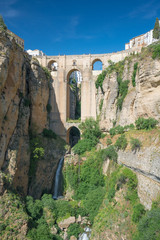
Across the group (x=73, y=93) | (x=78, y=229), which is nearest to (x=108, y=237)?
(x=78, y=229)

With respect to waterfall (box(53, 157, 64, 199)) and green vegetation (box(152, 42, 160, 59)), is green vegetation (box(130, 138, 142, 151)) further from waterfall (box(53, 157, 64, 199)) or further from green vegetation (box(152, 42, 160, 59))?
waterfall (box(53, 157, 64, 199))

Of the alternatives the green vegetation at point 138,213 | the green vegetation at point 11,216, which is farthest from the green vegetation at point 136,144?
the green vegetation at point 11,216

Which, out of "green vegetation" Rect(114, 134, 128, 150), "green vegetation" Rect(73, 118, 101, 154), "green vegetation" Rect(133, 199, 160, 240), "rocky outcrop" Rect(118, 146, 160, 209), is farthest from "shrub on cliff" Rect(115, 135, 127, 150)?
"green vegetation" Rect(133, 199, 160, 240)

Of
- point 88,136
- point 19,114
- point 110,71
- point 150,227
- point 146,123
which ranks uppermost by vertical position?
point 110,71

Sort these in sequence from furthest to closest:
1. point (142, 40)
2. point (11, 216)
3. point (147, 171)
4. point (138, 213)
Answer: point (142, 40)
point (11, 216)
point (147, 171)
point (138, 213)

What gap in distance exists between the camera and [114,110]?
70.8 ft

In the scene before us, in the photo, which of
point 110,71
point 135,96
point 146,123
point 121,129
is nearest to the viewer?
point 146,123

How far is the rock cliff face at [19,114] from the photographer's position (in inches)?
579

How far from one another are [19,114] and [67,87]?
1067 cm

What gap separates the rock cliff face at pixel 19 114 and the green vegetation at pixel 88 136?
105 inches

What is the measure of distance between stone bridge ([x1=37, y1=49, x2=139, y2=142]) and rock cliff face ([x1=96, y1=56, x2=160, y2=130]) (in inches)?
Answer: 63.3

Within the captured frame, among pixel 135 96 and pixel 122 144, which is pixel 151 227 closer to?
pixel 122 144

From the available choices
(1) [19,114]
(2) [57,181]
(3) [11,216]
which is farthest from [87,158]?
(3) [11,216]

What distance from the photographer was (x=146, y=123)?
1545 centimetres
